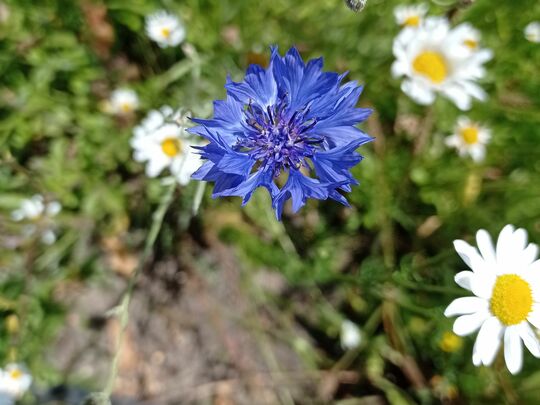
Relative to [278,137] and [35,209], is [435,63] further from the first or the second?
[35,209]

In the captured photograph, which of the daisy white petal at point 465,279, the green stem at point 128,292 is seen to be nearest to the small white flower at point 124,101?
the green stem at point 128,292

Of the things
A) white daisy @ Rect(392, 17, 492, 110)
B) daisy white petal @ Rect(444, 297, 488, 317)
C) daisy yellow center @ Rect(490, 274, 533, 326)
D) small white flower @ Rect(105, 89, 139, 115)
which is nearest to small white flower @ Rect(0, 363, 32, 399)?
small white flower @ Rect(105, 89, 139, 115)

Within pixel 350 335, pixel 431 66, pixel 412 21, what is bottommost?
pixel 350 335

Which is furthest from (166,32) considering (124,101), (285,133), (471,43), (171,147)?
(471,43)

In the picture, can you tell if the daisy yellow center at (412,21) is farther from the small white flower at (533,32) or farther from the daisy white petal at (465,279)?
the daisy white petal at (465,279)

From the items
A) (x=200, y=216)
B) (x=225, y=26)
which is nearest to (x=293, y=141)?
(x=200, y=216)

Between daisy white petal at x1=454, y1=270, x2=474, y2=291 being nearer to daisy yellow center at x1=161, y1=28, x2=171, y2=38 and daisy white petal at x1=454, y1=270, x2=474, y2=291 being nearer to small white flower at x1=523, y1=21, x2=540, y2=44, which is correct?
small white flower at x1=523, y1=21, x2=540, y2=44

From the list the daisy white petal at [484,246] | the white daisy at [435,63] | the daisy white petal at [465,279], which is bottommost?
the daisy white petal at [465,279]
